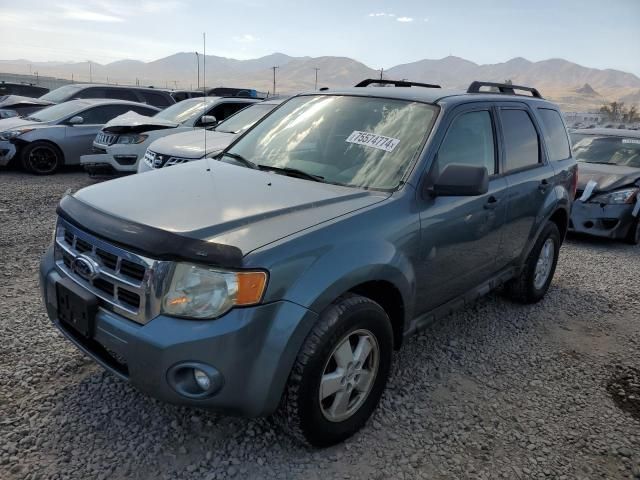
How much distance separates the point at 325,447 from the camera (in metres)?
2.53

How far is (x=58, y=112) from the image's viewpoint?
10297 mm

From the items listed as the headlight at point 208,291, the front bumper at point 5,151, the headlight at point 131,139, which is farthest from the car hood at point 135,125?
the headlight at point 208,291

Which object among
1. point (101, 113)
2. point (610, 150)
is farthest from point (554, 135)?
point (101, 113)

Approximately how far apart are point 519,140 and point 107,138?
7002mm

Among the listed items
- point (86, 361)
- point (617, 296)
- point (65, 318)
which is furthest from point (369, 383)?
point (617, 296)

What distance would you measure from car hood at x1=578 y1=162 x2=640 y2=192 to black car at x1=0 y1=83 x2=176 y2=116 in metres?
10.5

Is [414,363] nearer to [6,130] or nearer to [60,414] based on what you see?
[60,414]

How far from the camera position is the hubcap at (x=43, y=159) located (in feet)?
31.1

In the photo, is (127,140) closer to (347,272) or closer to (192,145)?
(192,145)

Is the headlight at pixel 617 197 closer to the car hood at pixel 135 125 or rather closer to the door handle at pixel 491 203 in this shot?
the door handle at pixel 491 203

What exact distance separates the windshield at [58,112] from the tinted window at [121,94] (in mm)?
2381

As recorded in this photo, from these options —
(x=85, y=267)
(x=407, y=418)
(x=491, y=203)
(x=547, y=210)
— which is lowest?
(x=407, y=418)

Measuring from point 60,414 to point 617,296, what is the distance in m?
5.14

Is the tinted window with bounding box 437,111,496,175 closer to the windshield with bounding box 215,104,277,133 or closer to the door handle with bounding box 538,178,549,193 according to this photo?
the door handle with bounding box 538,178,549,193
